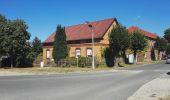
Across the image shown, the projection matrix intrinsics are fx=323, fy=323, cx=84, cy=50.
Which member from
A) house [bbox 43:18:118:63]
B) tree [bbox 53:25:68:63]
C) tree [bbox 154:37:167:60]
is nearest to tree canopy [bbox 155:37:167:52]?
tree [bbox 154:37:167:60]

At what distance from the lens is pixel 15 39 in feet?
148

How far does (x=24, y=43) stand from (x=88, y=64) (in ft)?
31.8

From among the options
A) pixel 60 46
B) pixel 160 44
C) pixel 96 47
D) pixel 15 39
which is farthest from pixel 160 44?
pixel 15 39

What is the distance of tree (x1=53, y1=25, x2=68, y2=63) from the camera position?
5178 centimetres

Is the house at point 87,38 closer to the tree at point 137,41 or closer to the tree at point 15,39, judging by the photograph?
the tree at point 137,41

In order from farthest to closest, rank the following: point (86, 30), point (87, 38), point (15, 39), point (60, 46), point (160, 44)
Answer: point (160, 44) < point (86, 30) < point (87, 38) < point (60, 46) < point (15, 39)

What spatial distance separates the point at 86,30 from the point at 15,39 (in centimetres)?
1683

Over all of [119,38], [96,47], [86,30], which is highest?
[86,30]

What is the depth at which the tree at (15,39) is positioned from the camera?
44125mm

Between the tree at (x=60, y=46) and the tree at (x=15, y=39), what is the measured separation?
226 inches

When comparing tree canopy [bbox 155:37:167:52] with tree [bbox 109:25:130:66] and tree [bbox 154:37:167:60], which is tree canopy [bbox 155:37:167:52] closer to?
A: tree [bbox 154:37:167:60]

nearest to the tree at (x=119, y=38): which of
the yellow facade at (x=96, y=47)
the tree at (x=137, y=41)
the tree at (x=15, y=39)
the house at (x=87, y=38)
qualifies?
the yellow facade at (x=96, y=47)

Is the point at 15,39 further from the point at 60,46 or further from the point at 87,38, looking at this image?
the point at 87,38

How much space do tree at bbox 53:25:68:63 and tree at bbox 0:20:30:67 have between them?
5.75m
